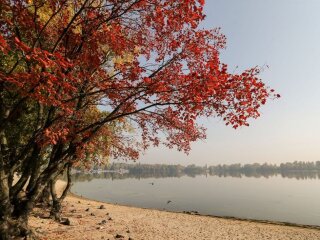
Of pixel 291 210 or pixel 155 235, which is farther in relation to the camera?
pixel 291 210

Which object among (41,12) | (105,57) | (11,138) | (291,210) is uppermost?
(41,12)

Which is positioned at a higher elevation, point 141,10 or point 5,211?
point 141,10

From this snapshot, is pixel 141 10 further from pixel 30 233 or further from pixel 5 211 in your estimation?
pixel 30 233

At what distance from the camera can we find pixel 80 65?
1104 cm

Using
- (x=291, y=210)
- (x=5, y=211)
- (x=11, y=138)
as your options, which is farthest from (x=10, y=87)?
(x=291, y=210)

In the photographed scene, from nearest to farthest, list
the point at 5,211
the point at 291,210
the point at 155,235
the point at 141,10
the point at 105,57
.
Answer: the point at 141,10, the point at 5,211, the point at 105,57, the point at 155,235, the point at 291,210

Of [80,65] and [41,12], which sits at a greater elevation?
[41,12]

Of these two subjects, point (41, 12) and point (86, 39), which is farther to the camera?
point (41, 12)

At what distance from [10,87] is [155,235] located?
12.8m

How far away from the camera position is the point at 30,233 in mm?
12953

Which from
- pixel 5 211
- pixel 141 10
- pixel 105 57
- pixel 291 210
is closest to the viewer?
pixel 141 10

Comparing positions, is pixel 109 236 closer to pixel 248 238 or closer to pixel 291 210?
pixel 248 238

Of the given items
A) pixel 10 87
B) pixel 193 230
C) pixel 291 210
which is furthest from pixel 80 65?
pixel 291 210

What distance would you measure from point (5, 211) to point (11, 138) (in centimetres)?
848
